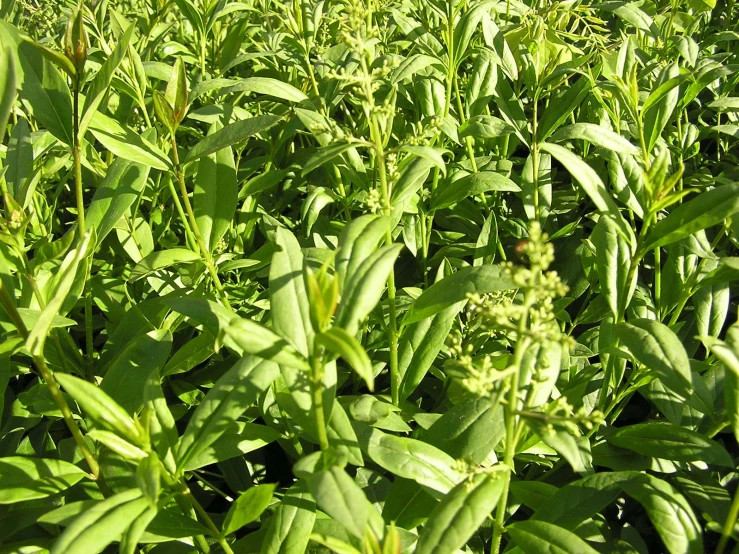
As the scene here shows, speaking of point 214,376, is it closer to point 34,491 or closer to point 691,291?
point 34,491

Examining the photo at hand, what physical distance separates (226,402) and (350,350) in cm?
46

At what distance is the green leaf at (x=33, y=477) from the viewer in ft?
4.78

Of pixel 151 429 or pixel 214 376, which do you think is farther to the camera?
pixel 214 376

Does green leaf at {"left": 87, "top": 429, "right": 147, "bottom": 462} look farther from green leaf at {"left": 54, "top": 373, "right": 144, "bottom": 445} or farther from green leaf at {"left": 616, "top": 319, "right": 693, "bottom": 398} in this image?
green leaf at {"left": 616, "top": 319, "right": 693, "bottom": 398}

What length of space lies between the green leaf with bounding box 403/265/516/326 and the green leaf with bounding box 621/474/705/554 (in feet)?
1.90

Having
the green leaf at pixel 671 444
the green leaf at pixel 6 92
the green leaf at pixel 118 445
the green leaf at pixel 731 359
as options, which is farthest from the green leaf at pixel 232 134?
the green leaf at pixel 671 444

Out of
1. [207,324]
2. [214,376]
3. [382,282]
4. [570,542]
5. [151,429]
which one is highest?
[382,282]

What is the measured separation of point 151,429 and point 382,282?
0.60 meters

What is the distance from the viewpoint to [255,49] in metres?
3.40

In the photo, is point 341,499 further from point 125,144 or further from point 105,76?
point 125,144

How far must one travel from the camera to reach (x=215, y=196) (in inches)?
79.1

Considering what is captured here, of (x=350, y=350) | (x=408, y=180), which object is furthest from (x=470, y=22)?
(x=350, y=350)

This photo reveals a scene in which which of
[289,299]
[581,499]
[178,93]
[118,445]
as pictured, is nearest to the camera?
[118,445]

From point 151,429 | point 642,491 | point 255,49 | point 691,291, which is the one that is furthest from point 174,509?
point 255,49
